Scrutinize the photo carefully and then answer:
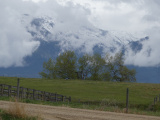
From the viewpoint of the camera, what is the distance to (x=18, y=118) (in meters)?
13.3

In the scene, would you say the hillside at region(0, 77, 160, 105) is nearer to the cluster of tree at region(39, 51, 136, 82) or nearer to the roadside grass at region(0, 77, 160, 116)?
the roadside grass at region(0, 77, 160, 116)

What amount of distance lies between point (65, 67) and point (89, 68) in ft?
30.9

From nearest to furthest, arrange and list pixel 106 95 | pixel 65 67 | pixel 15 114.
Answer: pixel 15 114
pixel 106 95
pixel 65 67

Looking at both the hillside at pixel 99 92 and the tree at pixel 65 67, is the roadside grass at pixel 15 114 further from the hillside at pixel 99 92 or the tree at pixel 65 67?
the tree at pixel 65 67

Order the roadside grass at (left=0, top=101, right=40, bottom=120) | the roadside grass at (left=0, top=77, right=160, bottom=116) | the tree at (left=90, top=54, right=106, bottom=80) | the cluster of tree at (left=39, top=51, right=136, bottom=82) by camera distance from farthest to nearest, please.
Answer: the tree at (left=90, top=54, right=106, bottom=80), the cluster of tree at (left=39, top=51, right=136, bottom=82), the roadside grass at (left=0, top=77, right=160, bottom=116), the roadside grass at (left=0, top=101, right=40, bottom=120)

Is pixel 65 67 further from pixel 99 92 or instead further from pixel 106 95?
pixel 106 95

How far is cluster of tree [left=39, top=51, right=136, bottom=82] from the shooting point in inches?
3915

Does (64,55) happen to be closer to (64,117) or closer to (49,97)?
(49,97)

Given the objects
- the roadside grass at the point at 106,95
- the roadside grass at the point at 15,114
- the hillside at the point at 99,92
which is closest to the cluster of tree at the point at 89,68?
the hillside at the point at 99,92

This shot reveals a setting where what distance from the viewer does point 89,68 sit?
104 meters

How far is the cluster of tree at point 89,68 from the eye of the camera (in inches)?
3915

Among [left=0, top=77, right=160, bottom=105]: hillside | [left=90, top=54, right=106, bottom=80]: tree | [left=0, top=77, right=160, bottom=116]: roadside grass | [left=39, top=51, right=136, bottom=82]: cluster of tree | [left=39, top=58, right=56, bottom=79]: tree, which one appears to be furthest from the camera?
[left=90, top=54, right=106, bottom=80]: tree

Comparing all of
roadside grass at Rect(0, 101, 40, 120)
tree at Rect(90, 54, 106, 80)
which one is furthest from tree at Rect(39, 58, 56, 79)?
roadside grass at Rect(0, 101, 40, 120)

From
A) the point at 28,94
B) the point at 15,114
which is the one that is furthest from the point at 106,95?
the point at 15,114
